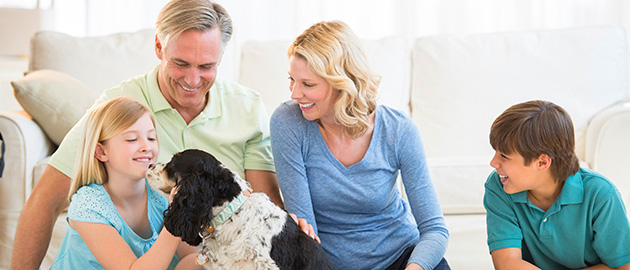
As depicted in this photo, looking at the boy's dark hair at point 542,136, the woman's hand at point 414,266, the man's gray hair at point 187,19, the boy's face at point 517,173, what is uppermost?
the man's gray hair at point 187,19

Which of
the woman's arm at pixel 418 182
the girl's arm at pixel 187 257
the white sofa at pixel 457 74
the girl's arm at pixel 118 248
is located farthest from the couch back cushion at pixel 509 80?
the girl's arm at pixel 118 248

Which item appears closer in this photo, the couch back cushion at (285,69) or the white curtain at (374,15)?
the couch back cushion at (285,69)

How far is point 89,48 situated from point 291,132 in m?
2.18

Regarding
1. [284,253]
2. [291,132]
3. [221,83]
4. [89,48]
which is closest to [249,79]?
[89,48]

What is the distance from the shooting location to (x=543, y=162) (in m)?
1.97

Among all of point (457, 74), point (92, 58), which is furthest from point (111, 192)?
point (457, 74)

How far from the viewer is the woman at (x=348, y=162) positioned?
2098 millimetres

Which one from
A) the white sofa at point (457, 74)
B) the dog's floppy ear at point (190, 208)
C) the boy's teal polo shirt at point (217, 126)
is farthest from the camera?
the white sofa at point (457, 74)

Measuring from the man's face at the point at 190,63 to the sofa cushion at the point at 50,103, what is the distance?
1.03 meters

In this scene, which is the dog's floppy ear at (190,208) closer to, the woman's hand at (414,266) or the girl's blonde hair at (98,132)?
the girl's blonde hair at (98,132)

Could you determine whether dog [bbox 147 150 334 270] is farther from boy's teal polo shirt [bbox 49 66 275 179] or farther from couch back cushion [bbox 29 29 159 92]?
couch back cushion [bbox 29 29 159 92]

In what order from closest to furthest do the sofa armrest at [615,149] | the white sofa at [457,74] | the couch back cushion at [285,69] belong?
1. the sofa armrest at [615,149]
2. the white sofa at [457,74]
3. the couch back cushion at [285,69]

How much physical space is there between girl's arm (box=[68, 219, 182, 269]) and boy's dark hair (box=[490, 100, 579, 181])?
115cm

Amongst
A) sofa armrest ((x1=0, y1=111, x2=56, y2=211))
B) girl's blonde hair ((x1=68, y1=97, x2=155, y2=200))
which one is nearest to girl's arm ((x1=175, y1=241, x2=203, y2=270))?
girl's blonde hair ((x1=68, y1=97, x2=155, y2=200))
